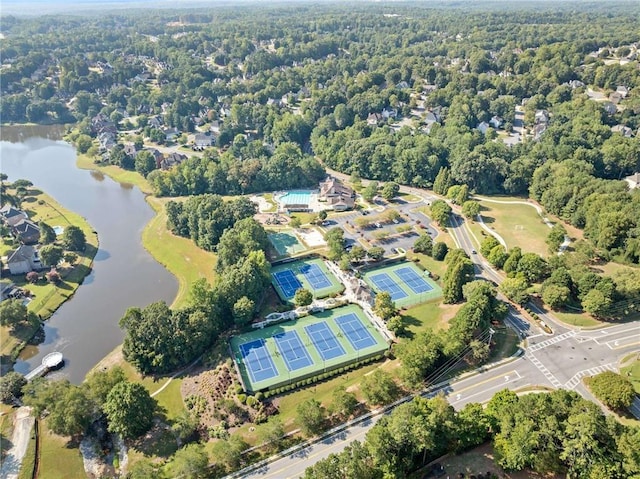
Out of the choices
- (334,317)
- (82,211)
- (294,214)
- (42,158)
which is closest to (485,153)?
(294,214)

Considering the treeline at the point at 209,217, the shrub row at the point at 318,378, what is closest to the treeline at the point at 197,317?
the treeline at the point at 209,217

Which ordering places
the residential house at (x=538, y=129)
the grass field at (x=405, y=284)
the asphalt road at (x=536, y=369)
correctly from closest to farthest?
the asphalt road at (x=536, y=369) < the grass field at (x=405, y=284) < the residential house at (x=538, y=129)

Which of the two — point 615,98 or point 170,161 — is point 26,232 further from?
point 615,98

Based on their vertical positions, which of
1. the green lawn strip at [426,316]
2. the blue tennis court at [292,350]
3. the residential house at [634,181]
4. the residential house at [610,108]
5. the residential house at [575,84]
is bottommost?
the green lawn strip at [426,316]

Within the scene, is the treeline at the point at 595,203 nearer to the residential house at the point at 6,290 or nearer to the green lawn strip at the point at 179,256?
the green lawn strip at the point at 179,256

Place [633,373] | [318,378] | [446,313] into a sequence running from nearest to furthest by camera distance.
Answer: [633,373] < [318,378] < [446,313]

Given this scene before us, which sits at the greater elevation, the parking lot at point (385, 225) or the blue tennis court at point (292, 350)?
the blue tennis court at point (292, 350)

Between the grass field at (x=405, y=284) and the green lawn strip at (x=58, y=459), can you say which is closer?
the green lawn strip at (x=58, y=459)

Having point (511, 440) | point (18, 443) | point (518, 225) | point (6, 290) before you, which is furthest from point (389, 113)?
point (18, 443)

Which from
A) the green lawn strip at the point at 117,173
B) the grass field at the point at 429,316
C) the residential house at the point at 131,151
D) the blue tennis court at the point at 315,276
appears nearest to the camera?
the grass field at the point at 429,316
